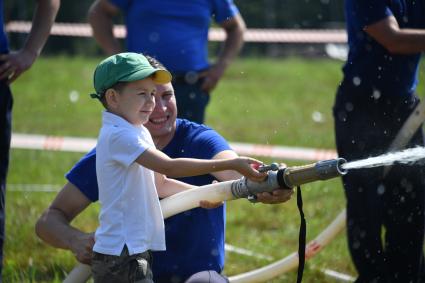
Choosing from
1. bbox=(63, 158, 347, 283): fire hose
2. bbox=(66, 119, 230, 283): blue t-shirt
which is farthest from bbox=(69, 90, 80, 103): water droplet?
bbox=(63, 158, 347, 283): fire hose

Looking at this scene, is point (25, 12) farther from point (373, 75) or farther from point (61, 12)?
point (373, 75)

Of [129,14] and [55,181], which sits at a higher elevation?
[129,14]

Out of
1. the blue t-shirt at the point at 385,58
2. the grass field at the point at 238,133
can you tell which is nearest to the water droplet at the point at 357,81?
the blue t-shirt at the point at 385,58

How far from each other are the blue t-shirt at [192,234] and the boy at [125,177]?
1.50ft

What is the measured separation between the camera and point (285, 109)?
14859 millimetres

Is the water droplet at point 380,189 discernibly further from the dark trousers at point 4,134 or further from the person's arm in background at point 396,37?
the dark trousers at point 4,134

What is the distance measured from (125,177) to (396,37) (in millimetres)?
1811

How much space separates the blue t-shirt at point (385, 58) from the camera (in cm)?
518

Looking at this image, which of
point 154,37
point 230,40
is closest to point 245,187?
point 154,37

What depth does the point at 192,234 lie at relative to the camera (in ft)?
14.2

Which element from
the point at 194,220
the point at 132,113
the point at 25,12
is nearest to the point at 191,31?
the point at 194,220

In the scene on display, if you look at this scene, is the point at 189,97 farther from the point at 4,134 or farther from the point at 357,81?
the point at 4,134

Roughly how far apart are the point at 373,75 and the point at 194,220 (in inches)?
54.4

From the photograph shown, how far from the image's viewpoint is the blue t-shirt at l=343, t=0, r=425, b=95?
5180mm
